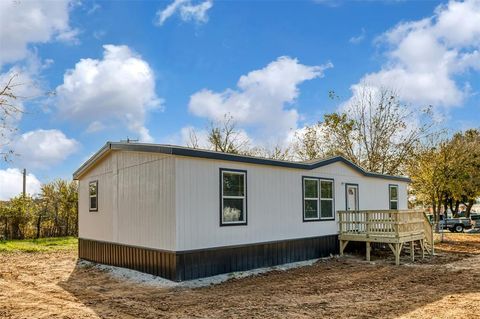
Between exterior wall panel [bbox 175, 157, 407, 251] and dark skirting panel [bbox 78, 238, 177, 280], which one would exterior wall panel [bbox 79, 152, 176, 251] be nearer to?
dark skirting panel [bbox 78, 238, 177, 280]

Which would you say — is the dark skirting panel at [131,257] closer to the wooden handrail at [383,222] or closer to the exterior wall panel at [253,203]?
the exterior wall panel at [253,203]

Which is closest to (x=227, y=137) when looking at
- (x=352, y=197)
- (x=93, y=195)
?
(x=352, y=197)

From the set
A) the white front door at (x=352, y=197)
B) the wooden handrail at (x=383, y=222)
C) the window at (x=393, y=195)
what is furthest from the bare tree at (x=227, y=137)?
the wooden handrail at (x=383, y=222)

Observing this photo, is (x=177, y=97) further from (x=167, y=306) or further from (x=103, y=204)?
(x=167, y=306)

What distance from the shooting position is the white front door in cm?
1283

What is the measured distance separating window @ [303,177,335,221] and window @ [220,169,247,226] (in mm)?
2473

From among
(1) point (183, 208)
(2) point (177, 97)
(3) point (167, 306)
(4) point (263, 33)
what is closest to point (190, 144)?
(2) point (177, 97)

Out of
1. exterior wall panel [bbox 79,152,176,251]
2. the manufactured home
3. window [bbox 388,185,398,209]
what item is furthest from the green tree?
exterior wall panel [bbox 79,152,176,251]

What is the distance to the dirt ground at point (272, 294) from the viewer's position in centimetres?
606

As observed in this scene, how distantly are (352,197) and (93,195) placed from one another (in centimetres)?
810

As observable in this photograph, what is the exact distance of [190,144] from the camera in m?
29.8

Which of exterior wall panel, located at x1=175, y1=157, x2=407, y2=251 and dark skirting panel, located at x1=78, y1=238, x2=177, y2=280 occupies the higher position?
exterior wall panel, located at x1=175, y1=157, x2=407, y2=251

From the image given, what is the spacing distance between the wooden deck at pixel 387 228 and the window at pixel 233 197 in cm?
388

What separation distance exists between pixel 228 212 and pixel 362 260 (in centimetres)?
459
